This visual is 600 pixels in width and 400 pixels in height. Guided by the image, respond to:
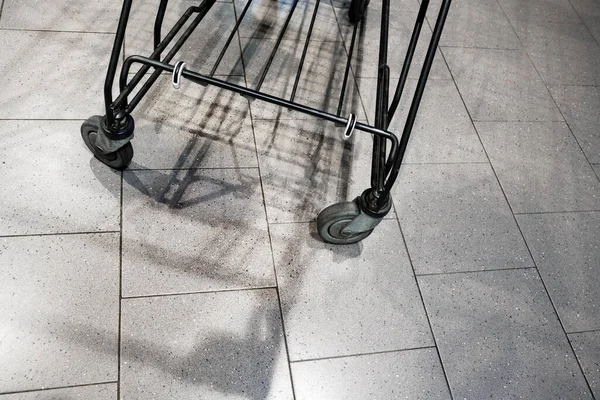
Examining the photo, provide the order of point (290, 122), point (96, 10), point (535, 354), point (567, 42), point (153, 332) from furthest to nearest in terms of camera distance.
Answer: point (567, 42)
point (96, 10)
point (290, 122)
point (535, 354)
point (153, 332)

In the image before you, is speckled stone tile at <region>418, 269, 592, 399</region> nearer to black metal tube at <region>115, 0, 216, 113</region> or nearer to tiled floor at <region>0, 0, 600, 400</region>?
tiled floor at <region>0, 0, 600, 400</region>

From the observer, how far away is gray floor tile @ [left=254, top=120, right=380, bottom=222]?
1.65 meters

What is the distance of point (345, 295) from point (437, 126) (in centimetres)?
83

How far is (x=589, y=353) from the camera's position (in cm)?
153

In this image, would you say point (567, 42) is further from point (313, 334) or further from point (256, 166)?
point (313, 334)

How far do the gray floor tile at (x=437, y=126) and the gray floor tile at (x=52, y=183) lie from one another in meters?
0.97

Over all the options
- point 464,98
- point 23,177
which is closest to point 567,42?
point 464,98

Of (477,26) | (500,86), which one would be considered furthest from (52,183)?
(477,26)

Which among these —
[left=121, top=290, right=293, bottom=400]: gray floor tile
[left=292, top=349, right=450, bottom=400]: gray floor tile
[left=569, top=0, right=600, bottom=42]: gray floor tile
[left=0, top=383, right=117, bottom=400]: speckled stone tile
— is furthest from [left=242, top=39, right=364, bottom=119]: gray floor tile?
[left=569, top=0, right=600, bottom=42]: gray floor tile

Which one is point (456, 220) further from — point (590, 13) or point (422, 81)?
point (590, 13)

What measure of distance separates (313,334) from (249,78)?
0.99 meters

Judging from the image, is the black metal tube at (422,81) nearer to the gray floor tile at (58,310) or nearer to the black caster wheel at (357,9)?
the gray floor tile at (58,310)

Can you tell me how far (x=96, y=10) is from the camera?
2.02 metres

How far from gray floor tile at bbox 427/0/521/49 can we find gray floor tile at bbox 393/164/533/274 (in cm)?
75
